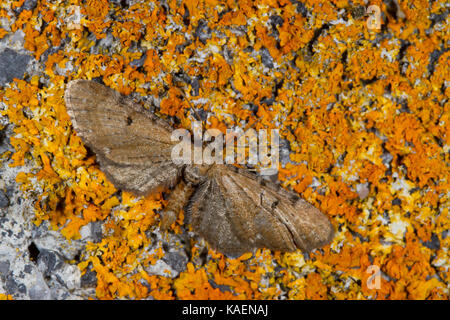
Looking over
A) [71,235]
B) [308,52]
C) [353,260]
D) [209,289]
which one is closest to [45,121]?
[71,235]

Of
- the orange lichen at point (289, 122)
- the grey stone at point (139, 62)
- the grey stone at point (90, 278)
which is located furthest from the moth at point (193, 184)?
the grey stone at point (90, 278)

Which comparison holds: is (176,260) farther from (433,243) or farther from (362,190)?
(433,243)

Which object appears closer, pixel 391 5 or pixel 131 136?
pixel 131 136

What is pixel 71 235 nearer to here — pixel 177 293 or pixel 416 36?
pixel 177 293

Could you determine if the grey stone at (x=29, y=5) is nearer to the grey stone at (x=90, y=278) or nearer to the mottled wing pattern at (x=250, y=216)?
the mottled wing pattern at (x=250, y=216)

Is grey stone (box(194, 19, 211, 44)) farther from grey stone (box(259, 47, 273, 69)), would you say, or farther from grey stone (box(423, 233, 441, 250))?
grey stone (box(423, 233, 441, 250))

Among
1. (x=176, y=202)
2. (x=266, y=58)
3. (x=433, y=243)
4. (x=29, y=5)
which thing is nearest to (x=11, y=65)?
(x=29, y=5)

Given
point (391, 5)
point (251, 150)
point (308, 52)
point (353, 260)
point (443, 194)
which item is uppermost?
point (391, 5)
